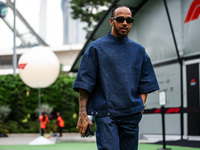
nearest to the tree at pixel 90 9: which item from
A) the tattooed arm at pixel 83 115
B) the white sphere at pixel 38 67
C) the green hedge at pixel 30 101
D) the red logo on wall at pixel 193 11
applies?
the green hedge at pixel 30 101

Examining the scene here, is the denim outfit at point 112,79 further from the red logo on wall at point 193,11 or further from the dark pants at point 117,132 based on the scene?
the red logo on wall at point 193,11

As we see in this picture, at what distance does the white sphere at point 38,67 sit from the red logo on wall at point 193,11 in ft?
14.7

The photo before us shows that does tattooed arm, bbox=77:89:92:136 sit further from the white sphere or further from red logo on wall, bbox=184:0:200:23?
the white sphere

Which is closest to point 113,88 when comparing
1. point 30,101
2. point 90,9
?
point 90,9

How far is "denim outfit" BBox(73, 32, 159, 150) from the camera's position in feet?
9.47

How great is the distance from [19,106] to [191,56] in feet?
39.3

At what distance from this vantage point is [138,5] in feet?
37.1

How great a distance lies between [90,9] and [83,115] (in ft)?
55.2

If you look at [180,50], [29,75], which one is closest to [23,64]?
[29,75]

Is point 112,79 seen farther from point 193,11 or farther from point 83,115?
point 193,11

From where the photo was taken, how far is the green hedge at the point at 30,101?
19.2m

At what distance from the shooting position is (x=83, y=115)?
291 centimetres

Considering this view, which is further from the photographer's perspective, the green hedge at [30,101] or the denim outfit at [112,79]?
the green hedge at [30,101]

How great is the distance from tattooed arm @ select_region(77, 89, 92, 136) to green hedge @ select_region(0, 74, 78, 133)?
16362 millimetres
